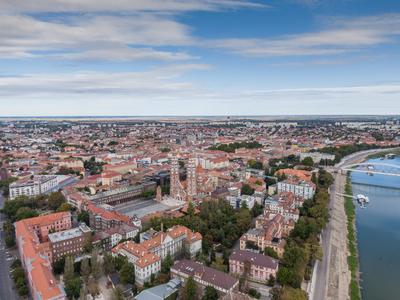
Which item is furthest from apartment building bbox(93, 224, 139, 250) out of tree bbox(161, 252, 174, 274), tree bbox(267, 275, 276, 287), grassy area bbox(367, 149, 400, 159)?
grassy area bbox(367, 149, 400, 159)

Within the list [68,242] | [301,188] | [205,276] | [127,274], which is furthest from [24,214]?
[301,188]

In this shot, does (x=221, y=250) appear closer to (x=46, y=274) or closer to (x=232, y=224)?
(x=232, y=224)

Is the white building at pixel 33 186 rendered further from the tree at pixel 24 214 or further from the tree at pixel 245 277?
the tree at pixel 245 277

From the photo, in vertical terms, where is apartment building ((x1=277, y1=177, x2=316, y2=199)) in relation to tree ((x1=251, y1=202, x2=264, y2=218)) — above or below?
above

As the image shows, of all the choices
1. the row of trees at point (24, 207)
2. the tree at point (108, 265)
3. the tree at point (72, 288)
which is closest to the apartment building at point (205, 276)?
the tree at point (108, 265)

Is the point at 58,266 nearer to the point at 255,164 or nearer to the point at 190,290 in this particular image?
the point at 190,290

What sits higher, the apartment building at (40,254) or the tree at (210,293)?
the apartment building at (40,254)

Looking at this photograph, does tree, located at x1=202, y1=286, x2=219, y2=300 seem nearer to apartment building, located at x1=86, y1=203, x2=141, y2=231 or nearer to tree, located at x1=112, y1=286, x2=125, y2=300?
tree, located at x1=112, y1=286, x2=125, y2=300
